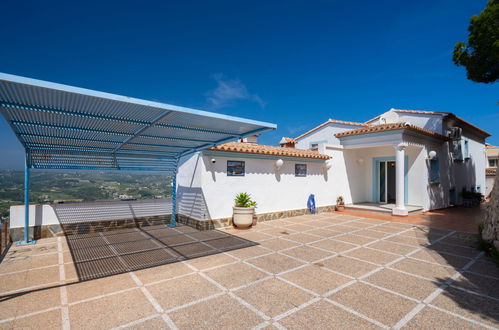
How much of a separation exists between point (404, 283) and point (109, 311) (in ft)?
16.4

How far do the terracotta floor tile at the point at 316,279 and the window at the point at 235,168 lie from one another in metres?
5.54

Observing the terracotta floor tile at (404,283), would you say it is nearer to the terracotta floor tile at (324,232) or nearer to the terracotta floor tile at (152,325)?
the terracotta floor tile at (324,232)

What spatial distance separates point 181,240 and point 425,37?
16.8 meters

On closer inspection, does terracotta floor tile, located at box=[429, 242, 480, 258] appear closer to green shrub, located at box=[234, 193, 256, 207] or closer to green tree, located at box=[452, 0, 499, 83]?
green shrub, located at box=[234, 193, 256, 207]

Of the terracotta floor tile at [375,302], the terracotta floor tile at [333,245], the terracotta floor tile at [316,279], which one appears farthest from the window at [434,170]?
the terracotta floor tile at [375,302]

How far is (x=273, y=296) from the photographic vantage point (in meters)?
4.02

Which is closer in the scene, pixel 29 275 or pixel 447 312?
pixel 447 312

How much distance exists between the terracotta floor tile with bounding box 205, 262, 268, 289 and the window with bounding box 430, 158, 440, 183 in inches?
517

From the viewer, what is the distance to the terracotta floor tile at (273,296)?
12.0 ft

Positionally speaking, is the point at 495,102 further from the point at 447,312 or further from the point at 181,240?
the point at 181,240

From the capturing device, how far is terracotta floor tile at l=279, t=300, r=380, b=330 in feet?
10.5

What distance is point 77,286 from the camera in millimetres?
4410

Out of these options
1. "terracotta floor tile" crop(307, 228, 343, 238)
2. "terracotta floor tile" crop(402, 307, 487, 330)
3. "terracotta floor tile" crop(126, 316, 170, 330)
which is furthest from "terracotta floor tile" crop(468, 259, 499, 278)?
"terracotta floor tile" crop(126, 316, 170, 330)

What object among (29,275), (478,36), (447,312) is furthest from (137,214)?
(478,36)
